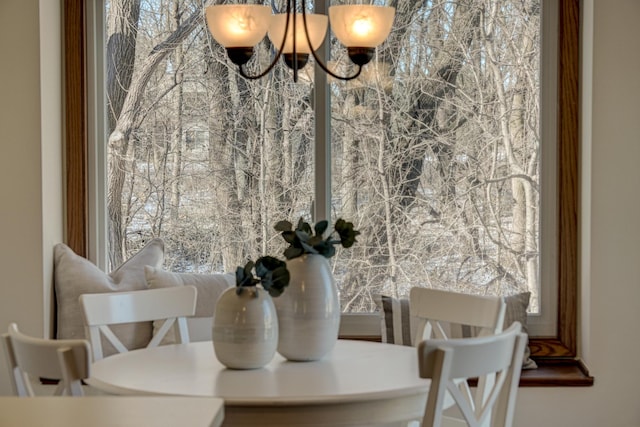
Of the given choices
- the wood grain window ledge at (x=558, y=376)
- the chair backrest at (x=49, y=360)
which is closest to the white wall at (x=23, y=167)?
the chair backrest at (x=49, y=360)

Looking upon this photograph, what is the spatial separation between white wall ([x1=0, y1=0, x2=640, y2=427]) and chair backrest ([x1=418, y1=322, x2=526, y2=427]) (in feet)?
4.74

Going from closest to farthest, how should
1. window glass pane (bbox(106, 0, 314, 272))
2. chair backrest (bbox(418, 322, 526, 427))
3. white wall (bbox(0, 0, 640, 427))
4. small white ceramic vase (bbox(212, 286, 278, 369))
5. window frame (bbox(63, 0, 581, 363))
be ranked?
1. chair backrest (bbox(418, 322, 526, 427))
2. small white ceramic vase (bbox(212, 286, 278, 369))
3. white wall (bbox(0, 0, 640, 427))
4. window frame (bbox(63, 0, 581, 363))
5. window glass pane (bbox(106, 0, 314, 272))

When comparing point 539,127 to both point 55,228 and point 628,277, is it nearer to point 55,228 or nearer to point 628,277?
point 628,277

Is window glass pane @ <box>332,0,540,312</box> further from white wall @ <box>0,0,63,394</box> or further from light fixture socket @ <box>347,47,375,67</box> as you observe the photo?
light fixture socket @ <box>347,47,375,67</box>

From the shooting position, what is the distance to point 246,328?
8.89 feet

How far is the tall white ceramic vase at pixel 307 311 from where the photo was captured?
2.83 metres

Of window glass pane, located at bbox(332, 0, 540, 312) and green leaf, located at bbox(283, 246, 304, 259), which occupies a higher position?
window glass pane, located at bbox(332, 0, 540, 312)

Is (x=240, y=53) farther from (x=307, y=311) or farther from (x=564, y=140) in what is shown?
(x=564, y=140)

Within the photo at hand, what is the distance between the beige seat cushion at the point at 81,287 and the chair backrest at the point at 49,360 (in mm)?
1441

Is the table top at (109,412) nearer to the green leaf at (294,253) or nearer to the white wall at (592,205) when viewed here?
the green leaf at (294,253)

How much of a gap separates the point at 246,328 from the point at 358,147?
1659mm

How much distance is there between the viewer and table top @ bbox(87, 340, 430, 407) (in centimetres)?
249

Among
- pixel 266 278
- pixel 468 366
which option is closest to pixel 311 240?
pixel 266 278

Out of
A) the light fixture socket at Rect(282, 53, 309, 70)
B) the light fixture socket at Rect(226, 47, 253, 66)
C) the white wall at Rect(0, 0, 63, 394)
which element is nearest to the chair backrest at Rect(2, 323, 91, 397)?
the light fixture socket at Rect(226, 47, 253, 66)
